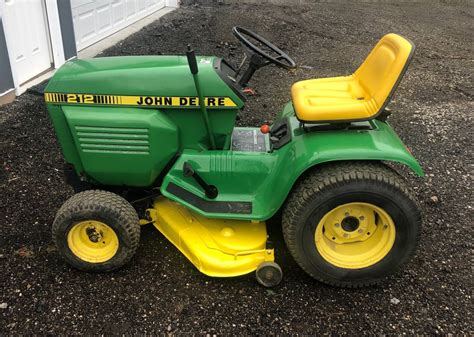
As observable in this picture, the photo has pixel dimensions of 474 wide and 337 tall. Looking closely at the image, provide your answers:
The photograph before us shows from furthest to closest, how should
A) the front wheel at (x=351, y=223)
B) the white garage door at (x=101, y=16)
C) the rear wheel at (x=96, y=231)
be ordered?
the white garage door at (x=101, y=16), the rear wheel at (x=96, y=231), the front wheel at (x=351, y=223)

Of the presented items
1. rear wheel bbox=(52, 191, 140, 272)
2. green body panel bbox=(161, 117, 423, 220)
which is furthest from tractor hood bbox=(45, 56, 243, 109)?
rear wheel bbox=(52, 191, 140, 272)

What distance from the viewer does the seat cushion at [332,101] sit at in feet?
7.64

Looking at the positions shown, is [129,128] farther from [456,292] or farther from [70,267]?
[456,292]

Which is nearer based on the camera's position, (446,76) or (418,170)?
(418,170)

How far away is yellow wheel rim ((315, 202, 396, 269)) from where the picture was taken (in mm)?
2400

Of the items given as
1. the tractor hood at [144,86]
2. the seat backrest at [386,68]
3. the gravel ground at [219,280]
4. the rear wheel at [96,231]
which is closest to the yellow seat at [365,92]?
the seat backrest at [386,68]

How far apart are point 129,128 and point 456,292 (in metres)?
1.94

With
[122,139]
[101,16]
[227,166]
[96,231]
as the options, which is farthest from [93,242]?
[101,16]

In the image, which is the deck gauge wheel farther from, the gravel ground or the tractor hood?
the tractor hood

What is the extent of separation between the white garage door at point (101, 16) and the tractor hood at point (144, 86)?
4181 mm

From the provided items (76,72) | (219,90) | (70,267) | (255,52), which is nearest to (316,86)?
(255,52)

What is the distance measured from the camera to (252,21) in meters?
8.73

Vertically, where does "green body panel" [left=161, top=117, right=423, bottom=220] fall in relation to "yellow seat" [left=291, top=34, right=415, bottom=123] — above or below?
below

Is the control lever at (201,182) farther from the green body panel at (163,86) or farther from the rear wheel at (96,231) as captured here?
the rear wheel at (96,231)
